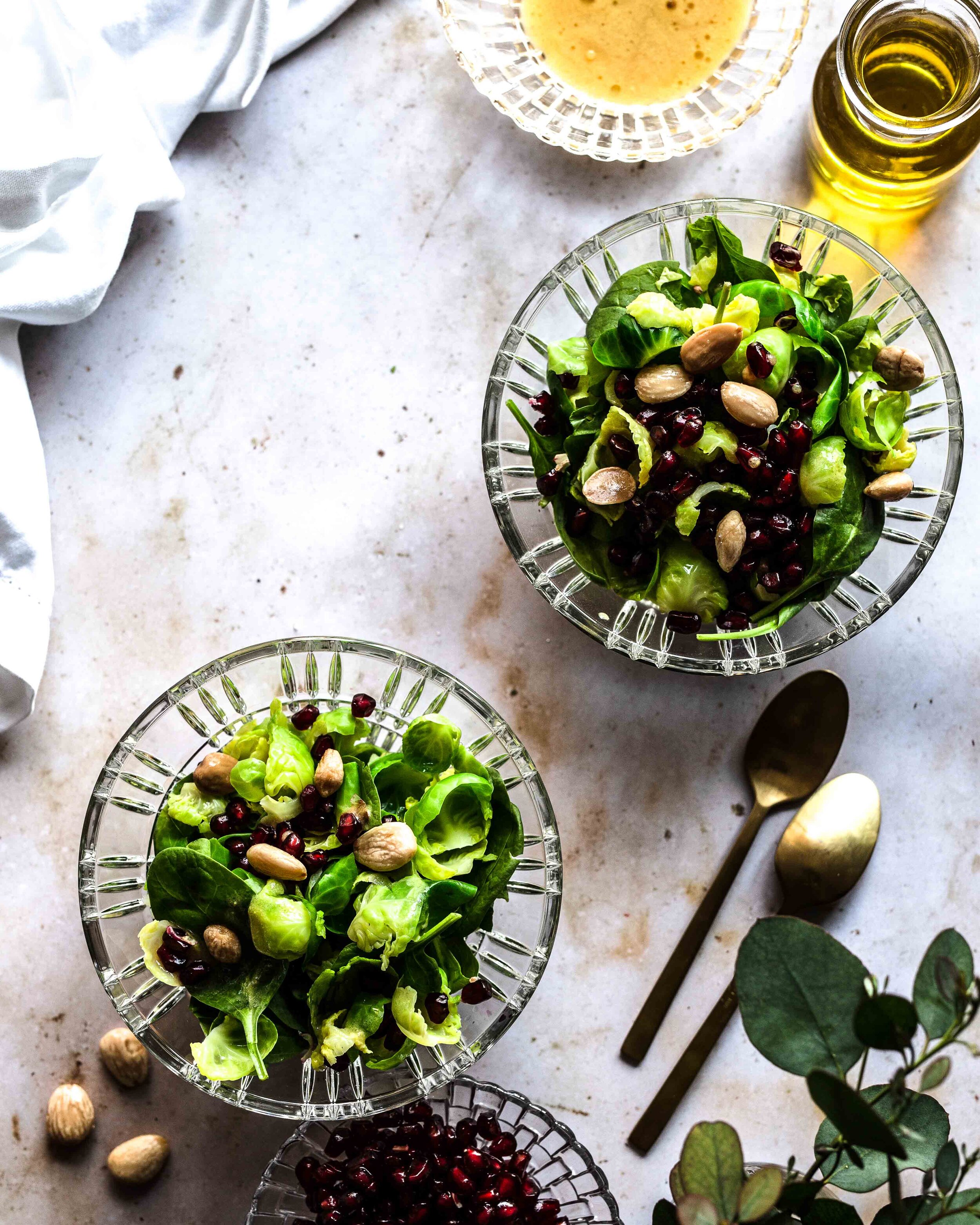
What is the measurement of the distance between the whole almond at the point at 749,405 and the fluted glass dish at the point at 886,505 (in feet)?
0.92

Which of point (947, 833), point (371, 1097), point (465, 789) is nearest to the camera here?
point (465, 789)

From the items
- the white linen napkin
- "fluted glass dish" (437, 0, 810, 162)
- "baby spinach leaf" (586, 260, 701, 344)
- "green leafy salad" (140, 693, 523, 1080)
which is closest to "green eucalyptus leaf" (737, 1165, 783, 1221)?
"green leafy salad" (140, 693, 523, 1080)

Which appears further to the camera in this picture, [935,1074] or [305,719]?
[305,719]

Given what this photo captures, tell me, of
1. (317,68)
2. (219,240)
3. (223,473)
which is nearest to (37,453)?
(223,473)

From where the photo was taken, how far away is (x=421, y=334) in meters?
1.70

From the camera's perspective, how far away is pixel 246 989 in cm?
134

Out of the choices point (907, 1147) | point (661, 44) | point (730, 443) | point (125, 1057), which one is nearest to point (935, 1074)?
point (907, 1147)

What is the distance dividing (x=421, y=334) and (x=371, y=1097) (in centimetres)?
104

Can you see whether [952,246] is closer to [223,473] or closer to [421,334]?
[421,334]

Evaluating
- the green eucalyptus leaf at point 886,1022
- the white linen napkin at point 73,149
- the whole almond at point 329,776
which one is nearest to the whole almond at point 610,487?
the whole almond at point 329,776

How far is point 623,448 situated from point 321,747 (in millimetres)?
503

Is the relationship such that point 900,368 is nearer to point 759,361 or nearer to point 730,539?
point 759,361

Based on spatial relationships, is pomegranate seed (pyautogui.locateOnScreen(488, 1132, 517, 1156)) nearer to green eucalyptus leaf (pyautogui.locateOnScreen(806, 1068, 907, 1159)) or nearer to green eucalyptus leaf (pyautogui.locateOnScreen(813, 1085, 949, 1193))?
green eucalyptus leaf (pyautogui.locateOnScreen(813, 1085, 949, 1193))

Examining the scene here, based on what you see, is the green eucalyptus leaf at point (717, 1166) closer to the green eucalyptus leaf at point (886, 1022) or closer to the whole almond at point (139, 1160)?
the green eucalyptus leaf at point (886, 1022)
